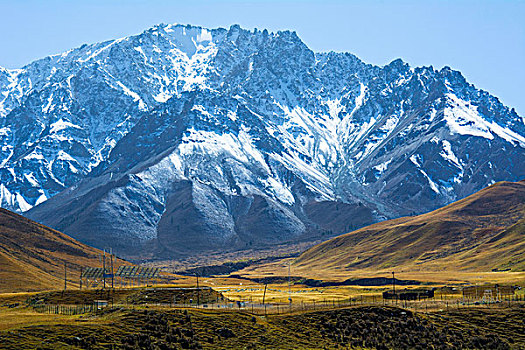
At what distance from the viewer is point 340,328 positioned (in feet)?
378

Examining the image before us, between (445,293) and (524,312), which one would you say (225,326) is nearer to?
(524,312)

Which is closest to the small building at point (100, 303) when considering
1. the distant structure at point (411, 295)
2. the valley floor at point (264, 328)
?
the valley floor at point (264, 328)

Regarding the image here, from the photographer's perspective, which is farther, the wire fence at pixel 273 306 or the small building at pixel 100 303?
the small building at pixel 100 303

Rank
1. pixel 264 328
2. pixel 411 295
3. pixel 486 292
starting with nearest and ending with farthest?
1. pixel 264 328
2. pixel 411 295
3. pixel 486 292

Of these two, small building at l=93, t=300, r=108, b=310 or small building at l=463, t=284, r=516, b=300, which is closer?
small building at l=93, t=300, r=108, b=310

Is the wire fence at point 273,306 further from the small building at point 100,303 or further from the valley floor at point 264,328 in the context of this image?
the valley floor at point 264,328

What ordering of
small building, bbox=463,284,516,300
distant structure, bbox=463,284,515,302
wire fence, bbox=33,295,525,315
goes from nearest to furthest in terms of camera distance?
wire fence, bbox=33,295,525,315, distant structure, bbox=463,284,515,302, small building, bbox=463,284,516,300

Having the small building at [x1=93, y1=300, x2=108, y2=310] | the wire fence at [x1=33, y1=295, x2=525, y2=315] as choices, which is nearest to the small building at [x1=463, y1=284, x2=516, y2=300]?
the wire fence at [x1=33, y1=295, x2=525, y2=315]

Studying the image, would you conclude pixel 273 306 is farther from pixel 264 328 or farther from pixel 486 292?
pixel 486 292

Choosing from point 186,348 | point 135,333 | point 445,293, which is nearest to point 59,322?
point 135,333

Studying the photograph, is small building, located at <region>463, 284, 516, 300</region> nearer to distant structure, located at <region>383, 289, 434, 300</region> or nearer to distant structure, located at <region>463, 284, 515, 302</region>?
distant structure, located at <region>463, 284, 515, 302</region>

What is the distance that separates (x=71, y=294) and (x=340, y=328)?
59.8m

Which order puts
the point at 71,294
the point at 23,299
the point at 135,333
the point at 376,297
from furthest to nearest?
the point at 376,297 → the point at 23,299 → the point at 71,294 → the point at 135,333

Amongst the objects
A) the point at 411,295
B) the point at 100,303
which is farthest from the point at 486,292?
the point at 100,303
